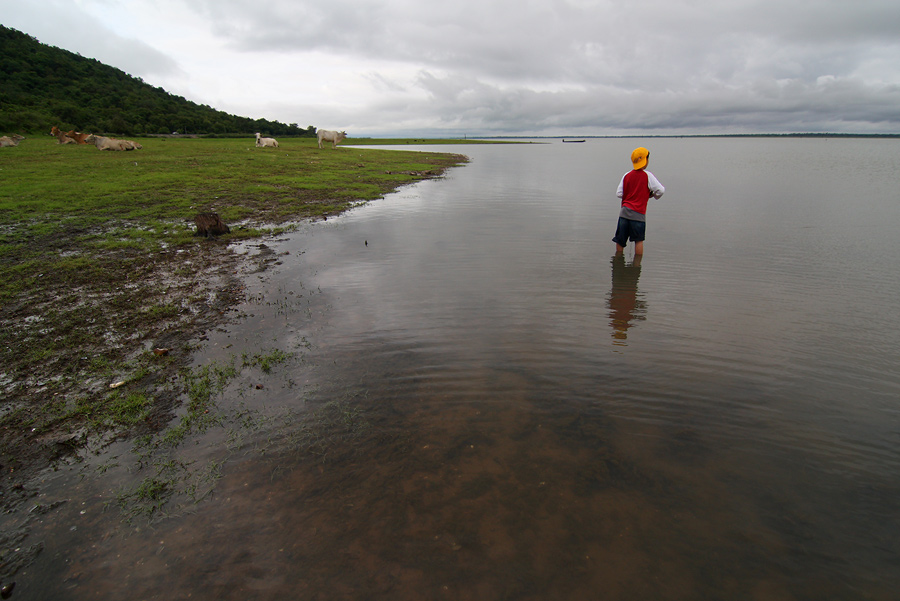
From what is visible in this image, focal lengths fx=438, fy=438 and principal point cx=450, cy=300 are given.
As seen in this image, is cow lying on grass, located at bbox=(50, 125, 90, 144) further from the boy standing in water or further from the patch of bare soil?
the boy standing in water

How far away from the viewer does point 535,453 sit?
4.52 metres

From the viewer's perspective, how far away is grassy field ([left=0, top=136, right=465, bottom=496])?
5.20 m

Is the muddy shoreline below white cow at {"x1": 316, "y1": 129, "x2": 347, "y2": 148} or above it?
below

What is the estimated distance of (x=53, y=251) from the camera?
37.8ft

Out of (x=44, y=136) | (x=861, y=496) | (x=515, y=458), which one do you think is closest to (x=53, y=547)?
(x=515, y=458)

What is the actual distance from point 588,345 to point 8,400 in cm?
782

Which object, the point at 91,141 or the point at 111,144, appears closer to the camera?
the point at 111,144

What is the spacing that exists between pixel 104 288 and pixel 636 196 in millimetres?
12331

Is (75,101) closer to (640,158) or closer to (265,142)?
(265,142)

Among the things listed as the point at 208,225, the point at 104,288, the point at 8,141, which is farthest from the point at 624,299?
the point at 8,141

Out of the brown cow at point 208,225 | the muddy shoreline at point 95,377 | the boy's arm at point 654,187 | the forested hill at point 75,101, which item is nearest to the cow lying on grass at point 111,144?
the forested hill at point 75,101

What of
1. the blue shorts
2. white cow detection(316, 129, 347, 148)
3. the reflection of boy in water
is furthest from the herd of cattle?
the reflection of boy in water

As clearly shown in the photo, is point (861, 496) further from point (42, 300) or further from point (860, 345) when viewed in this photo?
point (42, 300)

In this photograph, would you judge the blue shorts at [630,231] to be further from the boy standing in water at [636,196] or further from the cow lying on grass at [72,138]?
the cow lying on grass at [72,138]
